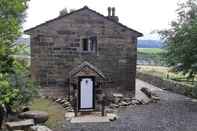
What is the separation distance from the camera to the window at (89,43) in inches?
896

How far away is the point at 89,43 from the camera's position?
22.9 metres

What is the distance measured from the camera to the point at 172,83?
30641mm

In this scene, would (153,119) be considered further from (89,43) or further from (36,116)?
(89,43)

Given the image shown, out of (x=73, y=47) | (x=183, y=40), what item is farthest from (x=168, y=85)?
(x=73, y=47)

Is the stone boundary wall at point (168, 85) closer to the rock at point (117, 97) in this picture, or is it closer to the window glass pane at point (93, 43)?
the rock at point (117, 97)

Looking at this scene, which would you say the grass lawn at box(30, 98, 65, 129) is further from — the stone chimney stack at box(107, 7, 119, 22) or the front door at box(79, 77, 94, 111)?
the stone chimney stack at box(107, 7, 119, 22)

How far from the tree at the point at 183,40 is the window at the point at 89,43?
5.15 meters

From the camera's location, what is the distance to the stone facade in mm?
22312

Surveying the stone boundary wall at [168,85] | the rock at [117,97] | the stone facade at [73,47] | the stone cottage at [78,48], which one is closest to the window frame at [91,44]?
the stone cottage at [78,48]

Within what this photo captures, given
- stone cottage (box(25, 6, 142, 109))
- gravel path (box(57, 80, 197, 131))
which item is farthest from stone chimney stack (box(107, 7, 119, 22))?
gravel path (box(57, 80, 197, 131))

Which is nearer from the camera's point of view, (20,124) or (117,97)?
(20,124)

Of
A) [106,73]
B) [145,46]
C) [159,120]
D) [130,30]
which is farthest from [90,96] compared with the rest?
[145,46]

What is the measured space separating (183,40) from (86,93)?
8080 mm

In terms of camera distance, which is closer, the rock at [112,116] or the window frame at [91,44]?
the rock at [112,116]
